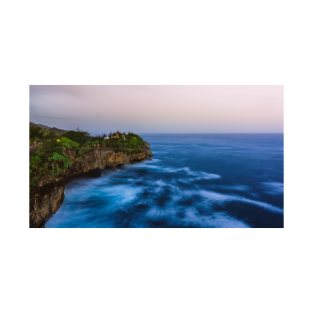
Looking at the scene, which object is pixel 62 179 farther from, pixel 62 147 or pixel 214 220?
pixel 214 220

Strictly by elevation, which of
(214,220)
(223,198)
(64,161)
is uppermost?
(64,161)

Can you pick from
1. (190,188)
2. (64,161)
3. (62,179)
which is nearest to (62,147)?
(64,161)

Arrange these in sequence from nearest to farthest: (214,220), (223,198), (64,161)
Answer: (214,220), (223,198), (64,161)

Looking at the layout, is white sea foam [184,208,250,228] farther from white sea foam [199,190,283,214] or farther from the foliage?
the foliage

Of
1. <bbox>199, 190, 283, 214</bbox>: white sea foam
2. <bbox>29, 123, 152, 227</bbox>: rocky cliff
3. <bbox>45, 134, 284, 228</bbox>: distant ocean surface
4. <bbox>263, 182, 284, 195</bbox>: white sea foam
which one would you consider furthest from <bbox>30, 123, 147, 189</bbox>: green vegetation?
<bbox>263, 182, 284, 195</bbox>: white sea foam
